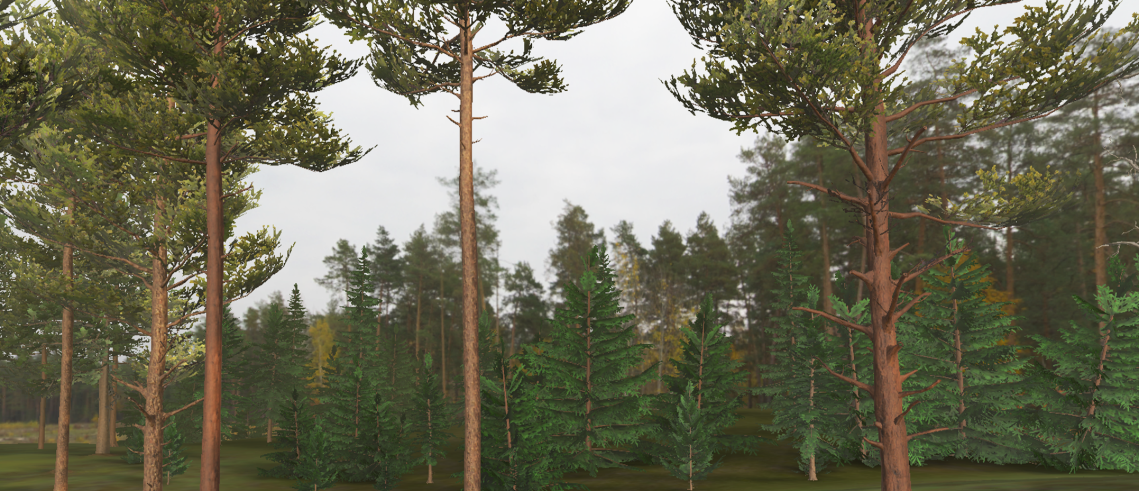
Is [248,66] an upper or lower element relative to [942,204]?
upper

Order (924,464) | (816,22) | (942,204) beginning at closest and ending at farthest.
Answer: (816,22), (942,204), (924,464)

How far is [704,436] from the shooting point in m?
20.5

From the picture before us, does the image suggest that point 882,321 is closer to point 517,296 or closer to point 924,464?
point 924,464

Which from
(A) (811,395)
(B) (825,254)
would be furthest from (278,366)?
(B) (825,254)

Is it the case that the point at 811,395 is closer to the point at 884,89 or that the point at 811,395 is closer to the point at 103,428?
the point at 884,89

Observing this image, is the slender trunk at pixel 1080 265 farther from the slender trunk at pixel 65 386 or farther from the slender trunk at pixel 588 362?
the slender trunk at pixel 65 386

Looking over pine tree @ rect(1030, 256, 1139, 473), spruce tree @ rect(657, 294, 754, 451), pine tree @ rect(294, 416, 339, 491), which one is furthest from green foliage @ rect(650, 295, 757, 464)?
pine tree @ rect(294, 416, 339, 491)

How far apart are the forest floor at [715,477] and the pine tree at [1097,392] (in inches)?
35.1

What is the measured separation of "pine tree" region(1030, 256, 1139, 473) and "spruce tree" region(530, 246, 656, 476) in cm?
1239

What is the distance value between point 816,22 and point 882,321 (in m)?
4.36

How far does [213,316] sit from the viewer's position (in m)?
13.7

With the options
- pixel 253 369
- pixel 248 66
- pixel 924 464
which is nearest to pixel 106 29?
pixel 248 66

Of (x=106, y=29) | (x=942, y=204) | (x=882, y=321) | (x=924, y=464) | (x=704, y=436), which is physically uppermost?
(x=106, y=29)

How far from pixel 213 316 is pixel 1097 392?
23.6 m
